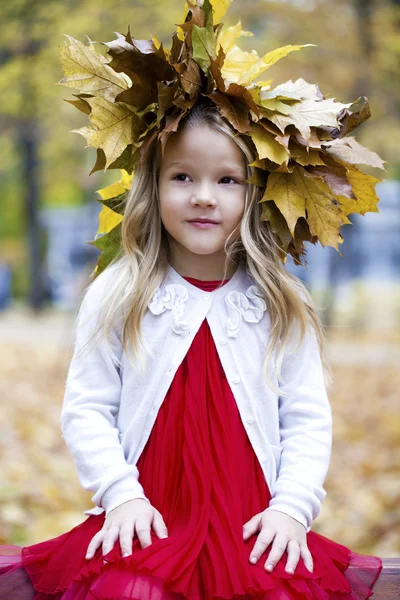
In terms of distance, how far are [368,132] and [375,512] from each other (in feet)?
16.5

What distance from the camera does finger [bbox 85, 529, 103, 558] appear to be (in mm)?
1919

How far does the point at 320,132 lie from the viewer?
2.11 metres

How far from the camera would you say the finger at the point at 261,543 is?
1.89 m

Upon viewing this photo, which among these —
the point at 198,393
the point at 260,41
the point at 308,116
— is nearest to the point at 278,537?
the point at 198,393

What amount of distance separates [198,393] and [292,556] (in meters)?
0.50

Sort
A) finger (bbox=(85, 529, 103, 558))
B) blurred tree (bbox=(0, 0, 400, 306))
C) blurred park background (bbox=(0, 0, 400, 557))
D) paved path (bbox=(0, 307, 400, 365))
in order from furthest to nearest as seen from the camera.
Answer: paved path (bbox=(0, 307, 400, 365)), blurred tree (bbox=(0, 0, 400, 306)), blurred park background (bbox=(0, 0, 400, 557)), finger (bbox=(85, 529, 103, 558))

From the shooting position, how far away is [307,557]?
194cm

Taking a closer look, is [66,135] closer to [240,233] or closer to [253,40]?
[253,40]

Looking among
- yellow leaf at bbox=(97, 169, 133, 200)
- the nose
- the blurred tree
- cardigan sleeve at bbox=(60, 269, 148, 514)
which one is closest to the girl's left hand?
cardigan sleeve at bbox=(60, 269, 148, 514)

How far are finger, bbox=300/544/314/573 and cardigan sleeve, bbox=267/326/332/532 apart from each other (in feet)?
0.29

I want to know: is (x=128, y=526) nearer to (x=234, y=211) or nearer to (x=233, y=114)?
(x=234, y=211)

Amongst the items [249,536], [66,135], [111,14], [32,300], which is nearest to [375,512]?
[249,536]

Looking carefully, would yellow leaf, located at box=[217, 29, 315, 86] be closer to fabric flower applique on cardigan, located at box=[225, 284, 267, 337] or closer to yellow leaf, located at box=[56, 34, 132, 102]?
yellow leaf, located at box=[56, 34, 132, 102]

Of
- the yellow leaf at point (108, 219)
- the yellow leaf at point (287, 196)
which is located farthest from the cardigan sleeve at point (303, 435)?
the yellow leaf at point (108, 219)
